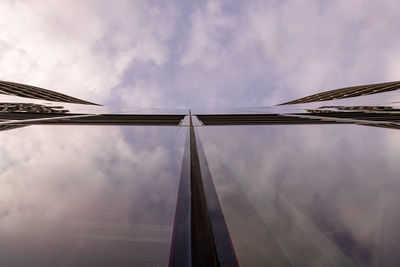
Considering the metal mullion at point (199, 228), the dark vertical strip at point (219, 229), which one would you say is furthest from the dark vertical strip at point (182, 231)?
the dark vertical strip at point (219, 229)

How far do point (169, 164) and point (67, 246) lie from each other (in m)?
1.04

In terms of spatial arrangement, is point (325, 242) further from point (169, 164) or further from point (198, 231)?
point (169, 164)

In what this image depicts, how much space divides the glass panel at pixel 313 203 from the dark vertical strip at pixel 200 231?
12 cm

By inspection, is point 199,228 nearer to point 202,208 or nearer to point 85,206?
point 202,208

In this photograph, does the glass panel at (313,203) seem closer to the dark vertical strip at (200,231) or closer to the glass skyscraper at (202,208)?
the glass skyscraper at (202,208)

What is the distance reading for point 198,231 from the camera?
3.52ft

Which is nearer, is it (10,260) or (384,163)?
(10,260)

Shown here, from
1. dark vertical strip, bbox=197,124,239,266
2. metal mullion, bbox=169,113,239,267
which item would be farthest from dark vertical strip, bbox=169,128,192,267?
dark vertical strip, bbox=197,124,239,266

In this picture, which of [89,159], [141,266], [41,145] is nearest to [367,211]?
[141,266]

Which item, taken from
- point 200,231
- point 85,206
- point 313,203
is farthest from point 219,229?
point 85,206

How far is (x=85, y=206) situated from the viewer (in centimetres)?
119

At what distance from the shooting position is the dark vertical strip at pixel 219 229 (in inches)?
36.2

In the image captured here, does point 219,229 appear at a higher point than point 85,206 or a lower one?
lower

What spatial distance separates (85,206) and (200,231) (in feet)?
2.36
